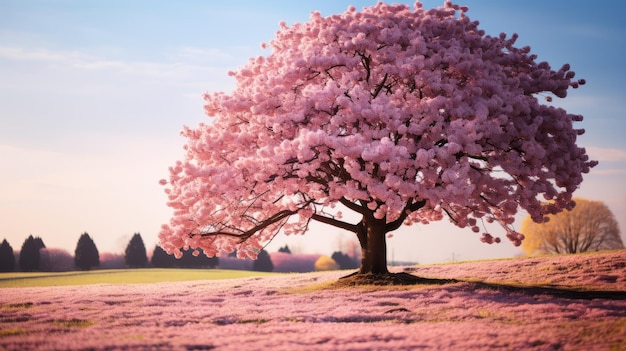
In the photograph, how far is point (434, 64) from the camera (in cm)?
2672

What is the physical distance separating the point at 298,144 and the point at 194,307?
780 cm

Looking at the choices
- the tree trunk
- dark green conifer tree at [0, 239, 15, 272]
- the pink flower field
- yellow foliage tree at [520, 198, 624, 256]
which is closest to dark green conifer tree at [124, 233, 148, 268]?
dark green conifer tree at [0, 239, 15, 272]

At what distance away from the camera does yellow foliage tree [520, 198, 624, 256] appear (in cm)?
6353

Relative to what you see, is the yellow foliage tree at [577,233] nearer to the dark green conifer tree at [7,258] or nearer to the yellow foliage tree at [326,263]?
the yellow foliage tree at [326,263]

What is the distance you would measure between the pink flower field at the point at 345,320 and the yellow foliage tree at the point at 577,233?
111 ft

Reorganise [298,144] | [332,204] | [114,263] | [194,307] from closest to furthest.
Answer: [194,307] < [298,144] < [332,204] < [114,263]

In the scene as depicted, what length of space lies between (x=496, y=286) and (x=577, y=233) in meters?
40.8

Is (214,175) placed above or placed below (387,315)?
above

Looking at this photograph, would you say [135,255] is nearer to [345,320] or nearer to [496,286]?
[496,286]

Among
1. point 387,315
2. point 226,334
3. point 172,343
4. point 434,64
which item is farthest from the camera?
point 434,64

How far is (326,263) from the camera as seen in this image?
306 feet

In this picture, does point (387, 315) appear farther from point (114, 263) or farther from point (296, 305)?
point (114, 263)

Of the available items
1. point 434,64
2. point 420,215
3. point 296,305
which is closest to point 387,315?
point 296,305

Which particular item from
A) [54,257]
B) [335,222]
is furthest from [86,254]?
[335,222]
